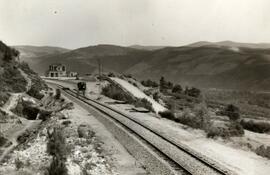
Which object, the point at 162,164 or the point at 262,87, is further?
the point at 262,87

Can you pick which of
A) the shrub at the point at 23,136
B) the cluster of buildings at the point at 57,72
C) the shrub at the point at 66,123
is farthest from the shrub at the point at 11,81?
the cluster of buildings at the point at 57,72

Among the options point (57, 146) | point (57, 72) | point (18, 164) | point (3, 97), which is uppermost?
point (57, 72)

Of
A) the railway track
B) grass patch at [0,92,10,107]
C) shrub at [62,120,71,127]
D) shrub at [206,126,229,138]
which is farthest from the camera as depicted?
grass patch at [0,92,10,107]

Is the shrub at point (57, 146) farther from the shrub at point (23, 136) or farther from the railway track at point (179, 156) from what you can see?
the shrub at point (23, 136)

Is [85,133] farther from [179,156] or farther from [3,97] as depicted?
[3,97]

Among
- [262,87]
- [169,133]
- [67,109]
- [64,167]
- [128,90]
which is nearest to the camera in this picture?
[64,167]

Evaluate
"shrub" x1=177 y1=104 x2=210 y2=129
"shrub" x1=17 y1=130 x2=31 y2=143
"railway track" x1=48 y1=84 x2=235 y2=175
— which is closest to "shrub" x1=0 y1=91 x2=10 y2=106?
"shrub" x1=17 y1=130 x2=31 y2=143

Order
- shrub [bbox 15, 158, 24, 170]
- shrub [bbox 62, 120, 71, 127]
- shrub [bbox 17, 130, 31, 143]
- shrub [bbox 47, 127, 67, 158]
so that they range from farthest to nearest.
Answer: shrub [bbox 17, 130, 31, 143] < shrub [bbox 62, 120, 71, 127] < shrub [bbox 47, 127, 67, 158] < shrub [bbox 15, 158, 24, 170]

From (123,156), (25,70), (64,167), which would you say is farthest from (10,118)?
(25,70)

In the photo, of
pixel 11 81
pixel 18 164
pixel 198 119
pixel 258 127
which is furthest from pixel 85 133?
pixel 11 81

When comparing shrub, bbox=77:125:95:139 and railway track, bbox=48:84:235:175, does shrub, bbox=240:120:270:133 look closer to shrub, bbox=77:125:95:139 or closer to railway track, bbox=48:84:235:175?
railway track, bbox=48:84:235:175

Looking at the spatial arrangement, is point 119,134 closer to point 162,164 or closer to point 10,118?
point 162,164
